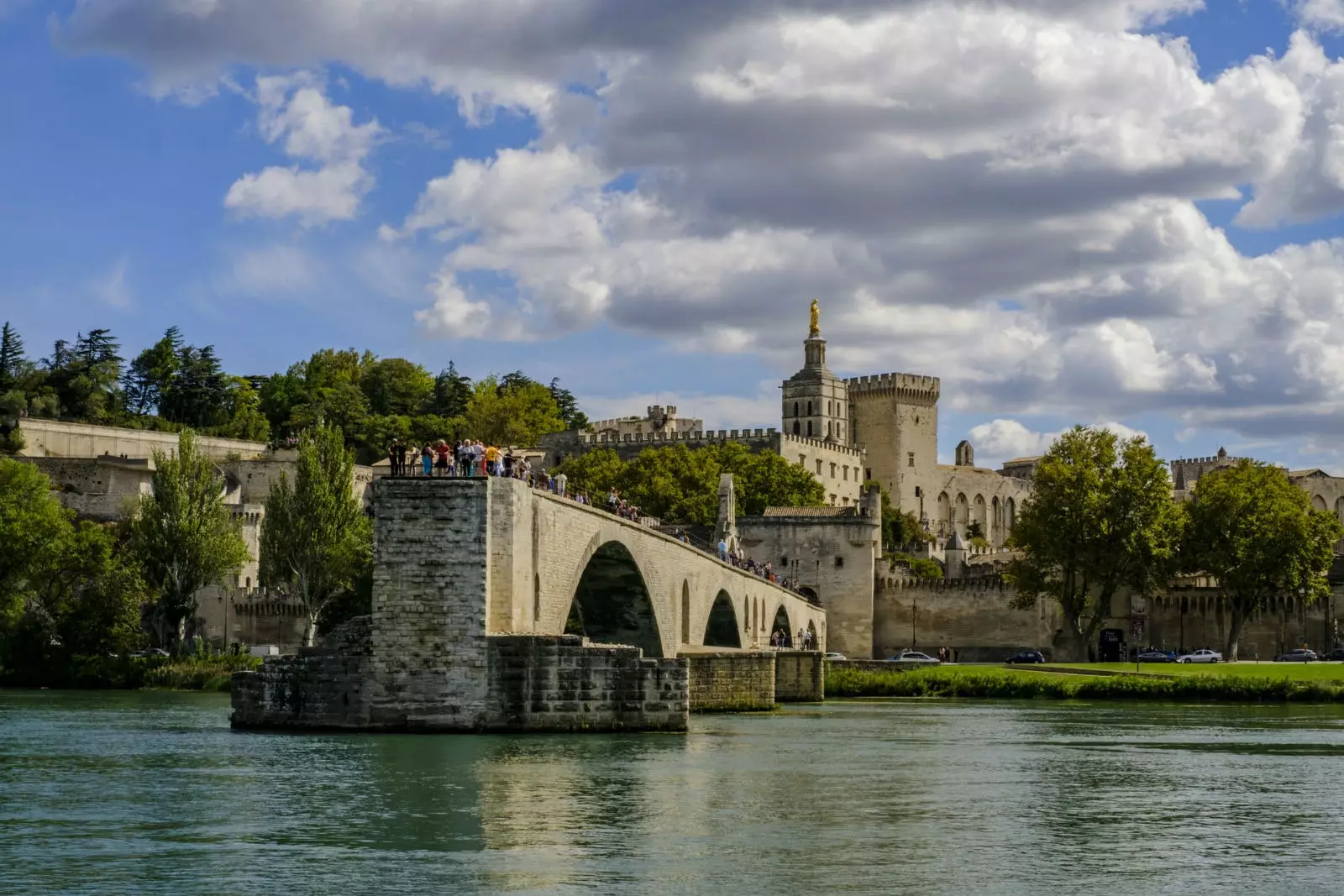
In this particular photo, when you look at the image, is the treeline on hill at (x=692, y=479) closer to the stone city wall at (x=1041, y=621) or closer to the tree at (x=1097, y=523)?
the stone city wall at (x=1041, y=621)

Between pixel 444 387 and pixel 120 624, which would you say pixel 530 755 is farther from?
pixel 444 387

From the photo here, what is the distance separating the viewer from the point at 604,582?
155ft

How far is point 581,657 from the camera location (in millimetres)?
35625

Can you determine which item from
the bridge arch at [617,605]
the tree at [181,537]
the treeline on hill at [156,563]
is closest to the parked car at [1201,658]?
the treeline on hill at [156,563]

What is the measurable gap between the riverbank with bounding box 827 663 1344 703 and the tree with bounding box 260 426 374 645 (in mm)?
16968

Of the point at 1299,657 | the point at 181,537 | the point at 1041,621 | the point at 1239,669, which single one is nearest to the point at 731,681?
the point at 1239,669

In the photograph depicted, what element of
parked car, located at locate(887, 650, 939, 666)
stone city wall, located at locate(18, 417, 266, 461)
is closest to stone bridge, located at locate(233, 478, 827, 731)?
parked car, located at locate(887, 650, 939, 666)

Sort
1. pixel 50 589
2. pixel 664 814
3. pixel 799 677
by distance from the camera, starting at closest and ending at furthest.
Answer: pixel 664 814 < pixel 799 677 < pixel 50 589

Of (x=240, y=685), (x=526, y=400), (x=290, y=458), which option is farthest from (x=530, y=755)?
(x=526, y=400)

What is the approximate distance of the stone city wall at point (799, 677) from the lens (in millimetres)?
58938

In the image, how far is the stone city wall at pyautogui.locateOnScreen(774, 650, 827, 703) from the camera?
58.9 metres

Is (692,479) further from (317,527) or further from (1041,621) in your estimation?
(317,527)

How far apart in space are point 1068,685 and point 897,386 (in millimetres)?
77296

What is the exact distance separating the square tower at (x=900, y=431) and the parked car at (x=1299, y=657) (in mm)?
56043
